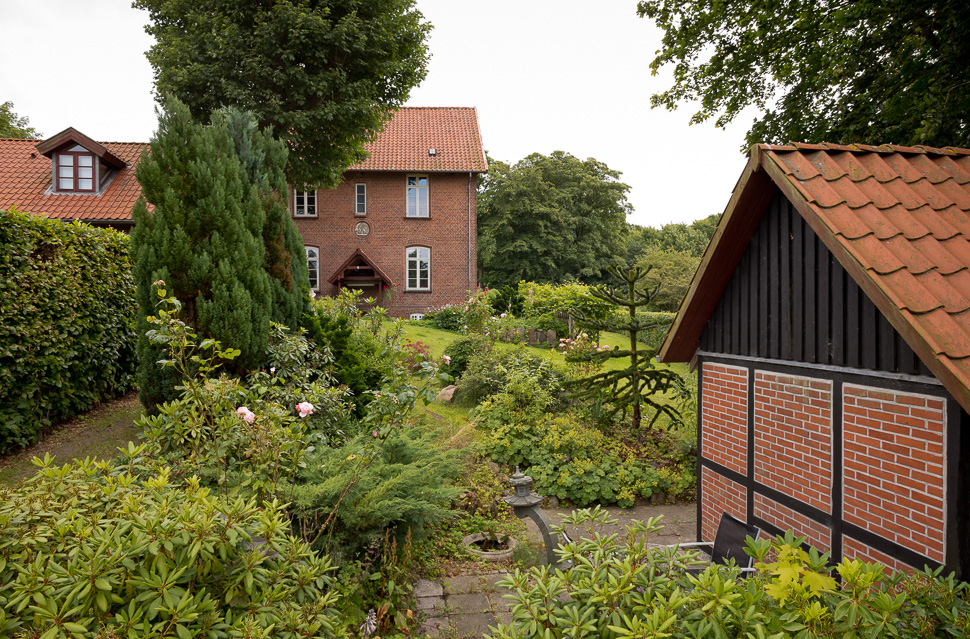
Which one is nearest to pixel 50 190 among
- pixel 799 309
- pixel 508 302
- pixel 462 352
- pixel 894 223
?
pixel 462 352

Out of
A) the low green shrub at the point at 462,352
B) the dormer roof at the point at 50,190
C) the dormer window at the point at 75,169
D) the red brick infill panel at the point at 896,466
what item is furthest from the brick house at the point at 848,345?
the dormer window at the point at 75,169

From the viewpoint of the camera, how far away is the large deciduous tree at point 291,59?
1396 centimetres

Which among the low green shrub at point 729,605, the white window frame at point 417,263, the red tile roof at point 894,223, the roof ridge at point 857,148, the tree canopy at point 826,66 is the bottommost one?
the low green shrub at point 729,605

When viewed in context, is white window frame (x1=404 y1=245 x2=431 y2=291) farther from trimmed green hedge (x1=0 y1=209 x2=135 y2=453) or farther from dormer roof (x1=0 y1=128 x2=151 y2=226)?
trimmed green hedge (x1=0 y1=209 x2=135 y2=453)

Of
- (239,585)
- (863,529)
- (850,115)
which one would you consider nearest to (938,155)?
(863,529)

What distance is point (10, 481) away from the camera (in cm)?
562

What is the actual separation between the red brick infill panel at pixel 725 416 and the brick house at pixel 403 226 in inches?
779

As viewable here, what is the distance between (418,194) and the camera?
83.7ft

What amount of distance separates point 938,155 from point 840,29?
16.9 feet

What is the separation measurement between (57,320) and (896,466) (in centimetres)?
840

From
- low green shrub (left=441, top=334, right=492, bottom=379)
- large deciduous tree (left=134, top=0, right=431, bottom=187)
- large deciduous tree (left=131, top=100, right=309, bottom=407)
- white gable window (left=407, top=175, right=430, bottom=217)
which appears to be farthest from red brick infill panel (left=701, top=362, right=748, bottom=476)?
white gable window (left=407, top=175, right=430, bottom=217)

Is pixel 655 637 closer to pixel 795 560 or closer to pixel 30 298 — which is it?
pixel 795 560

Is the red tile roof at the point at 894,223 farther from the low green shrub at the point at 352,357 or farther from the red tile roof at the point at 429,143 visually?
the red tile roof at the point at 429,143

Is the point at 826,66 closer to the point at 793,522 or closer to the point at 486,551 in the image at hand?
the point at 793,522
